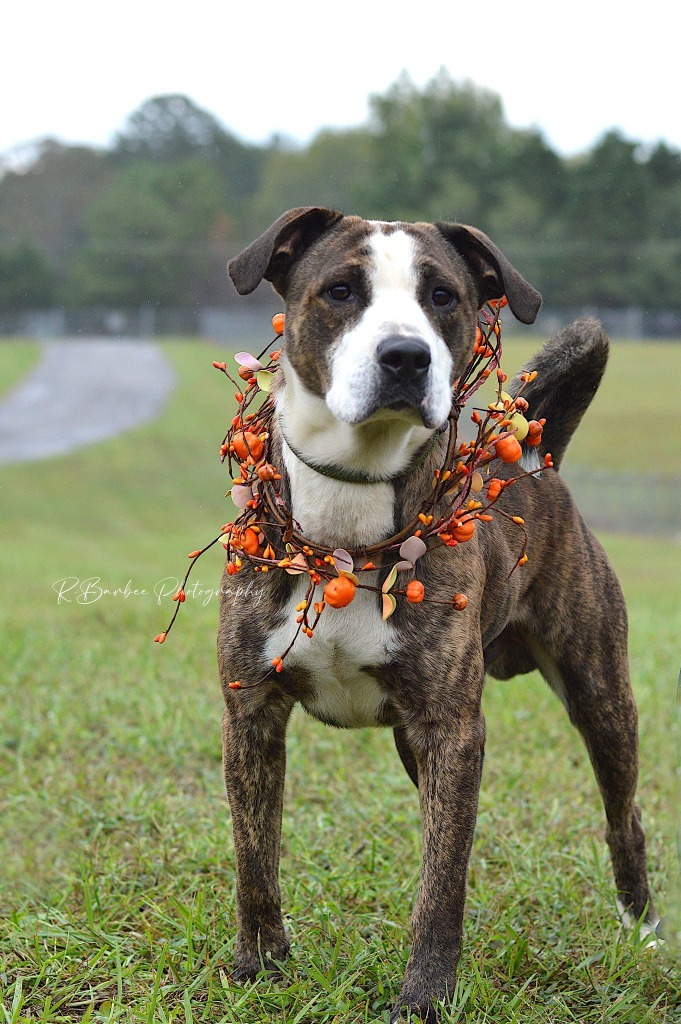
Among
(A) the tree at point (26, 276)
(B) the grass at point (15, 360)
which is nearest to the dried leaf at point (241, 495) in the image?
(A) the tree at point (26, 276)

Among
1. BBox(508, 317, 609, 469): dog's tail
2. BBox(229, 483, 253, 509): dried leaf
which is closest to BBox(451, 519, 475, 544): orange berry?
BBox(229, 483, 253, 509): dried leaf

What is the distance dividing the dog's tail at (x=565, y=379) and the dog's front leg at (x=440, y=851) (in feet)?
3.35

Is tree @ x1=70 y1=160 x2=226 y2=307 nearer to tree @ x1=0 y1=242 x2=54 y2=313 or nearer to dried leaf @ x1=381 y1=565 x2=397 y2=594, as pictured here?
tree @ x1=0 y1=242 x2=54 y2=313

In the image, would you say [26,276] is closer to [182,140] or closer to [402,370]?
[182,140]

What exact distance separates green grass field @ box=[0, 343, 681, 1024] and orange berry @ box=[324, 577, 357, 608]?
3.19ft

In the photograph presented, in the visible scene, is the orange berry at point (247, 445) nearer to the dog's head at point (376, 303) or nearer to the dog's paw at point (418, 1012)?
the dog's head at point (376, 303)

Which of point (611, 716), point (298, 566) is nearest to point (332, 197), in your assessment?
point (611, 716)

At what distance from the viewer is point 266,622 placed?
104 inches

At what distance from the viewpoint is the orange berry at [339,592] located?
97.0 inches

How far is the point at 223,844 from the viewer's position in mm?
3818

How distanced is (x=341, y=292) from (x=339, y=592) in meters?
0.63

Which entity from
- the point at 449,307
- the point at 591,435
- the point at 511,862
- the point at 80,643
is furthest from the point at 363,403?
the point at 591,435

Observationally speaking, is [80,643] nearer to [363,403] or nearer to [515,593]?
[515,593]

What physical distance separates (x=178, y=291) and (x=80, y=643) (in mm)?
2100
